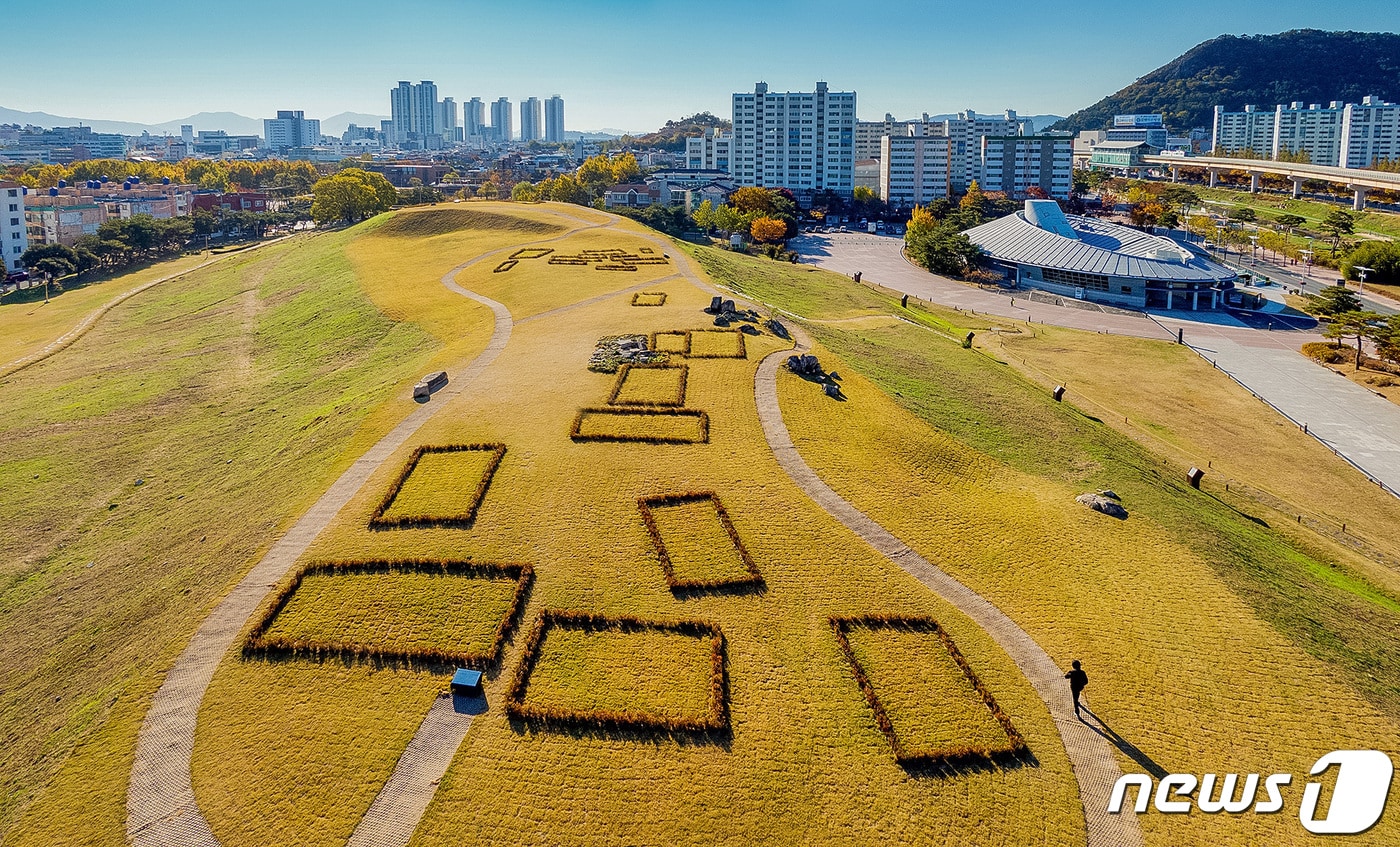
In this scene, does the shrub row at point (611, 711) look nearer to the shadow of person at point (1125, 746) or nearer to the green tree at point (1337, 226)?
the shadow of person at point (1125, 746)

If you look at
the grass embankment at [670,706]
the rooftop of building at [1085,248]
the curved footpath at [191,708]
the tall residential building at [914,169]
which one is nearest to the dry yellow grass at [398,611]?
the grass embankment at [670,706]

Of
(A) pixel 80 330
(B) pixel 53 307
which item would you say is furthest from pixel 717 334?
(B) pixel 53 307

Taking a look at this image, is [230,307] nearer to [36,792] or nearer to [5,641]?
[5,641]

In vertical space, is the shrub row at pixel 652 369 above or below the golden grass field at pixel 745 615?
above

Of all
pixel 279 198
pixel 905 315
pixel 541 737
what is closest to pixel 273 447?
pixel 541 737

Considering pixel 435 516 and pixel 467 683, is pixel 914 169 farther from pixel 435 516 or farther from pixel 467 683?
pixel 467 683

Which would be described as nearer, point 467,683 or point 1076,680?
point 467,683

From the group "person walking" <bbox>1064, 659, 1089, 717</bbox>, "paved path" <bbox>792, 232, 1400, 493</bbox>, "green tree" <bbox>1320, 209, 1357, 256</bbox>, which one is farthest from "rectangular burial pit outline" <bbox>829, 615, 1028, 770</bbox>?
"green tree" <bbox>1320, 209, 1357, 256</bbox>
